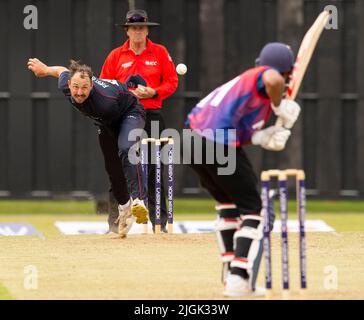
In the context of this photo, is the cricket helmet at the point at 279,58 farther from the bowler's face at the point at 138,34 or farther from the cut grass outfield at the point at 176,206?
the cut grass outfield at the point at 176,206

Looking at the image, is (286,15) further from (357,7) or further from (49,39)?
(49,39)

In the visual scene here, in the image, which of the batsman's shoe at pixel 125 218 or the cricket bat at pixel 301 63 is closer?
the cricket bat at pixel 301 63

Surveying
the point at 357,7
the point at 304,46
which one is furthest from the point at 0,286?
the point at 357,7

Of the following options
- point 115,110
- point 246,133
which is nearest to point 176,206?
point 115,110

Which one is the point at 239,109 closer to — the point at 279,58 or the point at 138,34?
the point at 279,58

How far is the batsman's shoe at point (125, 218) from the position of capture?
13406mm

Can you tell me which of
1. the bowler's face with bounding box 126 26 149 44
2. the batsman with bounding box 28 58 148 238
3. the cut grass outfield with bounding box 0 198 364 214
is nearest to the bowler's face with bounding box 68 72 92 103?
the batsman with bounding box 28 58 148 238

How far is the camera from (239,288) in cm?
974

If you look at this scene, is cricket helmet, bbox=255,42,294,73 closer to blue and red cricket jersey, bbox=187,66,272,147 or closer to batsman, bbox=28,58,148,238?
blue and red cricket jersey, bbox=187,66,272,147

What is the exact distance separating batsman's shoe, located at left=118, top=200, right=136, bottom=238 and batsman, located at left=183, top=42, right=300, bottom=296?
353 centimetres

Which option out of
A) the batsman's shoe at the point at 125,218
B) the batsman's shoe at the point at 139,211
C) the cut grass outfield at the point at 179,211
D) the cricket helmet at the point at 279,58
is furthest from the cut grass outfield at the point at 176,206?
the cricket helmet at the point at 279,58

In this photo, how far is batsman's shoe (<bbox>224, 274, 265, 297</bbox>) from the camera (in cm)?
973

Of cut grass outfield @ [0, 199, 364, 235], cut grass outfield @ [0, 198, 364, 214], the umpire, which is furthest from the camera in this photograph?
cut grass outfield @ [0, 198, 364, 214]

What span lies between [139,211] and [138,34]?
7.78 ft
